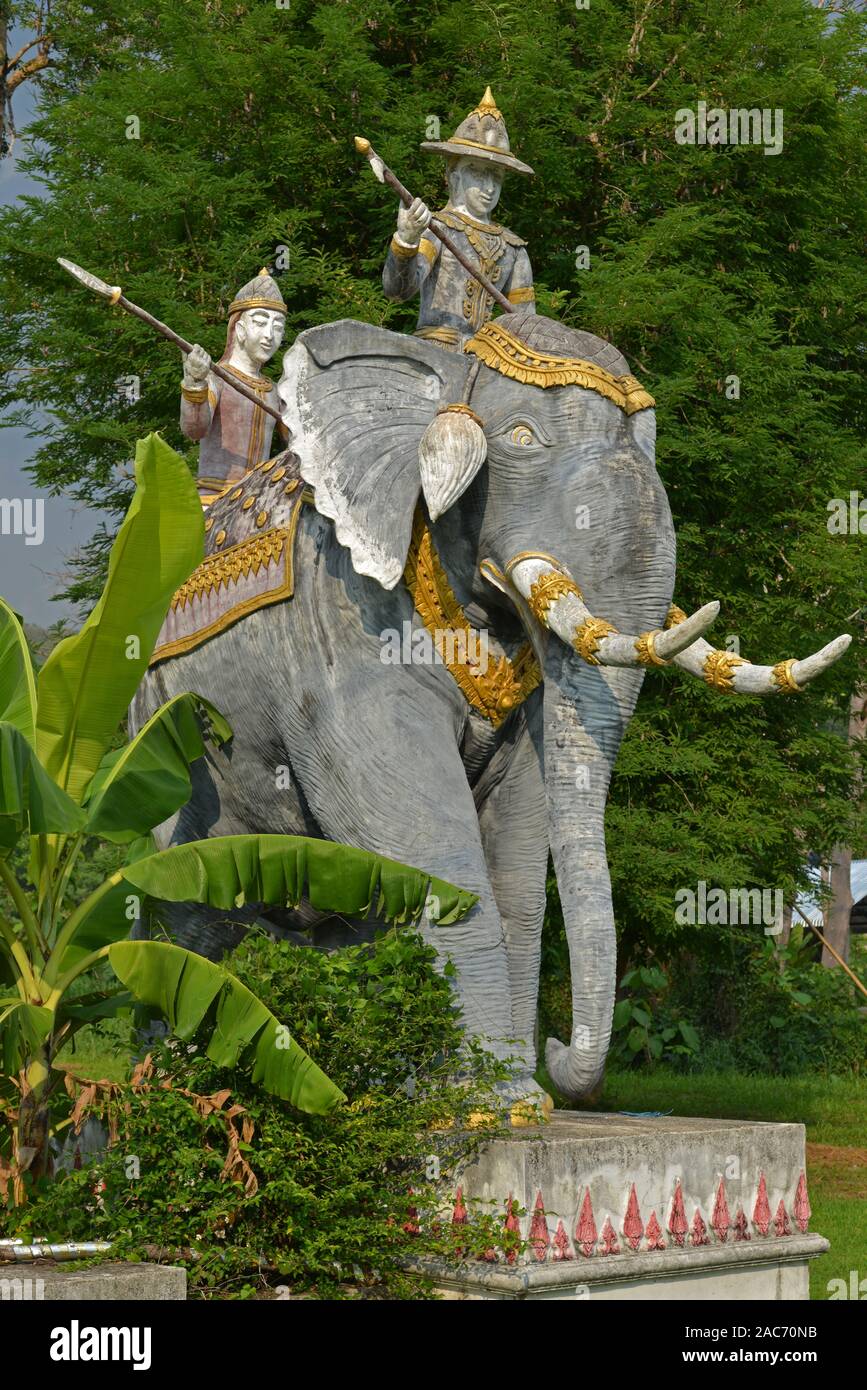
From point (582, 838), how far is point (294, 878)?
1.07 meters

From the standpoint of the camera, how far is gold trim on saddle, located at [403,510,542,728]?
7305mm

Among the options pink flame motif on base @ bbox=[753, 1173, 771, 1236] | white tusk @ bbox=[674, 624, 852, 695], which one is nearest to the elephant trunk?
white tusk @ bbox=[674, 624, 852, 695]

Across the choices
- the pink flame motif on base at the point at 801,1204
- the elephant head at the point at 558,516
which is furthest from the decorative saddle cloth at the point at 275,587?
the pink flame motif on base at the point at 801,1204

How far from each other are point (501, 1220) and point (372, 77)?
9747 mm

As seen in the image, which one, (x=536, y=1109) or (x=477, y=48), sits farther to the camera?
(x=477, y=48)

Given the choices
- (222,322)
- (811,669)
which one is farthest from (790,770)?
(811,669)

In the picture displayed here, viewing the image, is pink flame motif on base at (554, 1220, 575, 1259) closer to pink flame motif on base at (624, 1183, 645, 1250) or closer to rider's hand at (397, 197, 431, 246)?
pink flame motif on base at (624, 1183, 645, 1250)

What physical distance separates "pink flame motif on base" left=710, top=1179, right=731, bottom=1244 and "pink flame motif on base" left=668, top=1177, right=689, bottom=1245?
153 mm

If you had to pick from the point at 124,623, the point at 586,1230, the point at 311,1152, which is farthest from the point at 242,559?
the point at 586,1230

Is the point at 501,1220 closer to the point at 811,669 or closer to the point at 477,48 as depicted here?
the point at 811,669

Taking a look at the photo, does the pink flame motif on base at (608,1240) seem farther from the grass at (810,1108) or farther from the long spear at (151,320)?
the long spear at (151,320)

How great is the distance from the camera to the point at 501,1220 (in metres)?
6.47

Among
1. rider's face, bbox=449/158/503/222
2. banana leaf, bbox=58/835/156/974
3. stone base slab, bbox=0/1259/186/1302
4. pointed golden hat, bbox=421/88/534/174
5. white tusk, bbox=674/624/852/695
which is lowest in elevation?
stone base slab, bbox=0/1259/186/1302

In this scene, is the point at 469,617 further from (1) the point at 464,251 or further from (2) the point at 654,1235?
(2) the point at 654,1235
